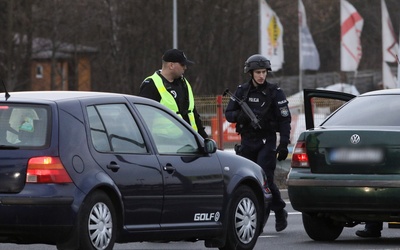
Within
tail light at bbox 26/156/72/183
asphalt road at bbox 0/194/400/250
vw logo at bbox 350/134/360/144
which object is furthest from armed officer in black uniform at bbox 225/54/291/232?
tail light at bbox 26/156/72/183

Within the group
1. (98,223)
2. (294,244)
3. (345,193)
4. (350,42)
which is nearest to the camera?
(98,223)

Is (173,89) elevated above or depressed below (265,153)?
above

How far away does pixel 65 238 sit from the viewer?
28.9 ft

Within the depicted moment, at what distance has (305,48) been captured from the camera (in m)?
46.6

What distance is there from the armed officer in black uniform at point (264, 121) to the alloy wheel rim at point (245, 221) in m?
2.26

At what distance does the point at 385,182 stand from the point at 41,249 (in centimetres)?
309

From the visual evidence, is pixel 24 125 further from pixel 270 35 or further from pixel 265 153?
pixel 270 35

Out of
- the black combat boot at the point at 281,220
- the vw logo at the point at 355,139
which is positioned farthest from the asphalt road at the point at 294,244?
the vw logo at the point at 355,139

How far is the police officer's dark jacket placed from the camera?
13.1 meters

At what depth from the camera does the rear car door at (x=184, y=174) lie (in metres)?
9.84

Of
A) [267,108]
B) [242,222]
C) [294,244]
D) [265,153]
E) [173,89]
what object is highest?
[173,89]

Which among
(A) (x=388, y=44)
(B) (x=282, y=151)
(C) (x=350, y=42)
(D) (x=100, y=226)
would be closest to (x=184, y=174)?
(D) (x=100, y=226)

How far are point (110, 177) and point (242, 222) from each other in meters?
1.90

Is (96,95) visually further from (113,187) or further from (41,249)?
(41,249)
